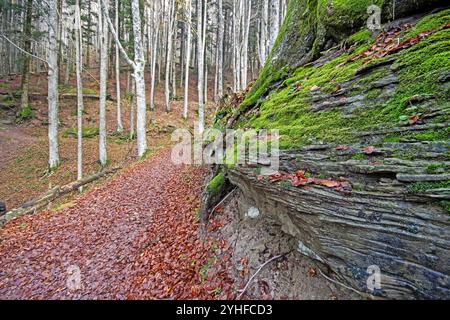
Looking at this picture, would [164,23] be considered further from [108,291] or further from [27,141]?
[108,291]

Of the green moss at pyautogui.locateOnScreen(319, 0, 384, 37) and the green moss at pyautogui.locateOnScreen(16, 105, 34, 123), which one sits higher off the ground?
the green moss at pyautogui.locateOnScreen(16, 105, 34, 123)

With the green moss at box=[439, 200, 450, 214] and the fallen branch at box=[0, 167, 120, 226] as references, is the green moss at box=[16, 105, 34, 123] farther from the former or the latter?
the green moss at box=[439, 200, 450, 214]

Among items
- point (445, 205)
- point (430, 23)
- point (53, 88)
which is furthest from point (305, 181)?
point (53, 88)

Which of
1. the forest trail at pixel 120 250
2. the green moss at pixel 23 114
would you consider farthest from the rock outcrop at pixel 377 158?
the green moss at pixel 23 114

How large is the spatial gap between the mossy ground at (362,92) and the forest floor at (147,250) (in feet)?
5.52

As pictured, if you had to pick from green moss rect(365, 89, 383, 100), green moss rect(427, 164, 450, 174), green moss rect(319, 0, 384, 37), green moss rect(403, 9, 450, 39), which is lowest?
green moss rect(427, 164, 450, 174)

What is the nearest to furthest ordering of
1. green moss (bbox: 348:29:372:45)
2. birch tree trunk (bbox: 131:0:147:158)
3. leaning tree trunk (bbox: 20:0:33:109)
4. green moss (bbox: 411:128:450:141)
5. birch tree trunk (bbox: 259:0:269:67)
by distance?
green moss (bbox: 411:128:450:141)
green moss (bbox: 348:29:372:45)
birch tree trunk (bbox: 131:0:147:158)
birch tree trunk (bbox: 259:0:269:67)
leaning tree trunk (bbox: 20:0:33:109)

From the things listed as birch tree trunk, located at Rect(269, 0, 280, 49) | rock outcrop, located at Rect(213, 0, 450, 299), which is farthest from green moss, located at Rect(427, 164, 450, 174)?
birch tree trunk, located at Rect(269, 0, 280, 49)

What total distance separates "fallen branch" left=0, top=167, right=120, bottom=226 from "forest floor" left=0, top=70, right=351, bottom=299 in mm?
429

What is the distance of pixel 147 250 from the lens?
203 inches

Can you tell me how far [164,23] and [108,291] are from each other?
2598 cm

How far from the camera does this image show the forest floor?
355 centimetres
